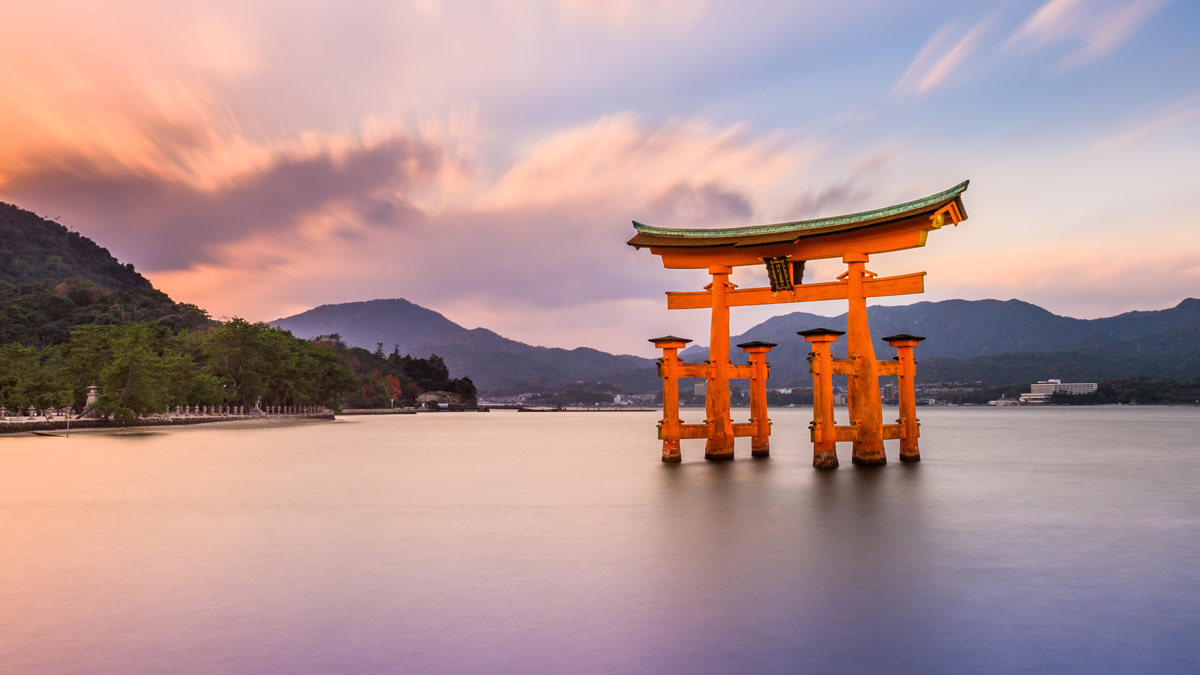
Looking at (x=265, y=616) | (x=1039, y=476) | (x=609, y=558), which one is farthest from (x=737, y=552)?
(x=1039, y=476)

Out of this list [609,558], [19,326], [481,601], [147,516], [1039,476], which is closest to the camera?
[481,601]

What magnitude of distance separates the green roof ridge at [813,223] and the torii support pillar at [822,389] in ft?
8.89

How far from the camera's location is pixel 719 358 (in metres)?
21.0

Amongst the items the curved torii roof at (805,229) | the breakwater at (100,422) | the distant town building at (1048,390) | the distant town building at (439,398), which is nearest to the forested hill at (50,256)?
the distant town building at (439,398)

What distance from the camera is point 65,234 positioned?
16350cm

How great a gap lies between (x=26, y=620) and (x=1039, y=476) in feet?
83.1

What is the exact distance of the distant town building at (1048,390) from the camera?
174 meters

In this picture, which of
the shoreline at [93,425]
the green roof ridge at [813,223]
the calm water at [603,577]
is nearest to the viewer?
the calm water at [603,577]

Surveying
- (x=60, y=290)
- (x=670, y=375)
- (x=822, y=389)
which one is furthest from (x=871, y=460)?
(x=60, y=290)

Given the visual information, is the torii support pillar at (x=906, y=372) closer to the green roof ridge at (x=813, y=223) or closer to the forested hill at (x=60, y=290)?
the green roof ridge at (x=813, y=223)

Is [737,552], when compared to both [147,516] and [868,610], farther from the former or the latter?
[147,516]

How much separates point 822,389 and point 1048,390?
188 metres

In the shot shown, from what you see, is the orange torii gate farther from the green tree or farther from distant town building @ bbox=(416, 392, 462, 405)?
distant town building @ bbox=(416, 392, 462, 405)

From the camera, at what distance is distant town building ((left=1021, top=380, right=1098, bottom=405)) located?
174m
